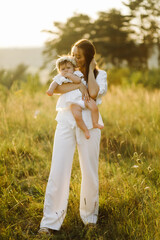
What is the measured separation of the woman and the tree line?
13.3 metres

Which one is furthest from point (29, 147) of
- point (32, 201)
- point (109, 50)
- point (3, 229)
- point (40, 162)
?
point (109, 50)

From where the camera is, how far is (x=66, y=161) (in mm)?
2689

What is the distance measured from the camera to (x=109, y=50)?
1964 cm

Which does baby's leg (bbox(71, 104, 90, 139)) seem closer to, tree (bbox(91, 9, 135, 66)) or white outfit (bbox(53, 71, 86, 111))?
white outfit (bbox(53, 71, 86, 111))

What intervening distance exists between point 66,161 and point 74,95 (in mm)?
614

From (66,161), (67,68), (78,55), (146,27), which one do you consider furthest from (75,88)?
(146,27)

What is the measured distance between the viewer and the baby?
2613 mm

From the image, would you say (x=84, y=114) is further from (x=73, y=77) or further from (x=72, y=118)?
(x=73, y=77)

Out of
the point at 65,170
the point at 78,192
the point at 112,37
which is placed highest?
the point at 112,37

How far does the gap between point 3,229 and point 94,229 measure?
866mm

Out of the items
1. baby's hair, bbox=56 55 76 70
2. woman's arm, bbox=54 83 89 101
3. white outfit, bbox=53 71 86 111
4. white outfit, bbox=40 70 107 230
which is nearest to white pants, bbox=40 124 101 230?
white outfit, bbox=40 70 107 230

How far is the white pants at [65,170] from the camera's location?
8.77 feet

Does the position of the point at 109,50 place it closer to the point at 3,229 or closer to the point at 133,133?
the point at 133,133

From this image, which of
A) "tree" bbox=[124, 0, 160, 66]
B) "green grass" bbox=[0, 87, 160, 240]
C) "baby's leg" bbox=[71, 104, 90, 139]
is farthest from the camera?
"tree" bbox=[124, 0, 160, 66]
